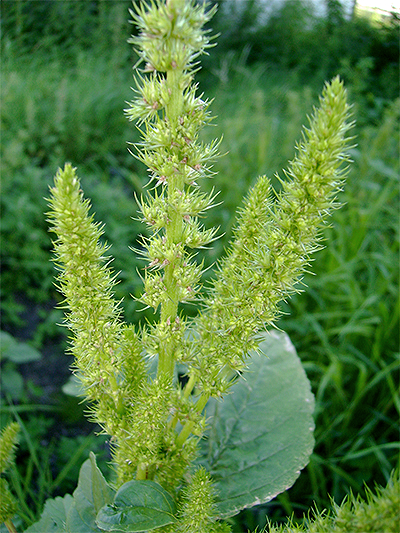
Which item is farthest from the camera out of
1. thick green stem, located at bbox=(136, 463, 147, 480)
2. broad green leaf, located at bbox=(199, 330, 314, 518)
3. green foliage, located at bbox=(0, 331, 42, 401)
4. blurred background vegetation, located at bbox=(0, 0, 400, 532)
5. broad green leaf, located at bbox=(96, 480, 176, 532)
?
green foliage, located at bbox=(0, 331, 42, 401)

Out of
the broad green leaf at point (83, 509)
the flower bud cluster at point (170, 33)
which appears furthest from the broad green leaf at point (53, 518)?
the flower bud cluster at point (170, 33)

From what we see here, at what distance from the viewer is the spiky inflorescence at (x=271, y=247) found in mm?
833

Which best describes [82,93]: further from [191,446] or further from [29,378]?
[191,446]

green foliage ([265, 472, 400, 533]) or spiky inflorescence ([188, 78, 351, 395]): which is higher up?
spiky inflorescence ([188, 78, 351, 395])

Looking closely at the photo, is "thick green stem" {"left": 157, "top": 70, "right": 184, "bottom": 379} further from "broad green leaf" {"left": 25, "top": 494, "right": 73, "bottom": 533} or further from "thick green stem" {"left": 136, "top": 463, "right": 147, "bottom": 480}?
"broad green leaf" {"left": 25, "top": 494, "right": 73, "bottom": 533}

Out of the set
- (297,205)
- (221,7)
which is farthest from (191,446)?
(221,7)

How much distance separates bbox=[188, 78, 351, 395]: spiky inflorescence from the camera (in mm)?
833

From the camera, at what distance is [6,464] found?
4.23ft

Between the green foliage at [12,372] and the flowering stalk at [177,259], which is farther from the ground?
the flowering stalk at [177,259]

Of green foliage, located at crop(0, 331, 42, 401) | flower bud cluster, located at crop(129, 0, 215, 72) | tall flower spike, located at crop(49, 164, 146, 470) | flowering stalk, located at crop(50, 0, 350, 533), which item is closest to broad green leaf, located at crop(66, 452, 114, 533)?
flowering stalk, located at crop(50, 0, 350, 533)

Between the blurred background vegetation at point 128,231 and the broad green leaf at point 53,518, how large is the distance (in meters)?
0.33

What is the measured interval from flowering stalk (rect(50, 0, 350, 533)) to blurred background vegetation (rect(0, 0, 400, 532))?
746mm

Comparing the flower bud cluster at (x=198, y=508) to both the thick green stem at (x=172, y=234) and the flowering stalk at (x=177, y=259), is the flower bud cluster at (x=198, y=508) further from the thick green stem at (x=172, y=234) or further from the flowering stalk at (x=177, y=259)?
the thick green stem at (x=172, y=234)

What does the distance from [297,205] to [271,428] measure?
1.02 m
